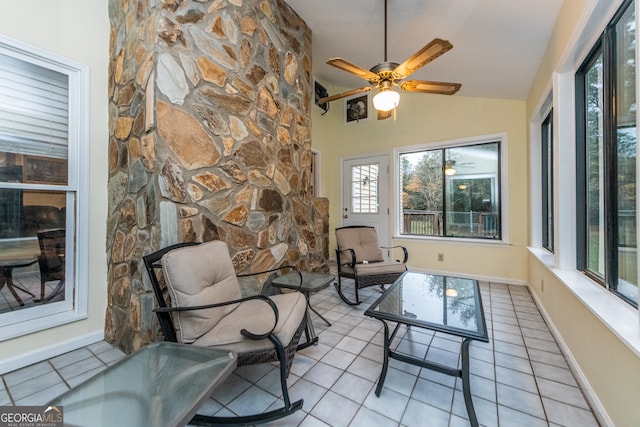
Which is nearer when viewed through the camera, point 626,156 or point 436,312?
point 626,156

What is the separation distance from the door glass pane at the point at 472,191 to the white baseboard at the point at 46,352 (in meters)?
4.60

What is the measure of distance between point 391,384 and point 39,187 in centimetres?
289

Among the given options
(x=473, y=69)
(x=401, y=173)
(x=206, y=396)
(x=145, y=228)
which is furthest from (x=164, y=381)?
(x=401, y=173)

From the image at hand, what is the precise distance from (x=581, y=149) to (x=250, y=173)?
275 centimetres

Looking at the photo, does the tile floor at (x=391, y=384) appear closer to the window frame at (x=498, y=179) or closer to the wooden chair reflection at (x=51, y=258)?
the wooden chair reflection at (x=51, y=258)

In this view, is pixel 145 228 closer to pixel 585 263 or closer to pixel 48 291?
pixel 48 291

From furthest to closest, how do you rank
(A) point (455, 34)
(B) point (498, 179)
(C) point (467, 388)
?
(B) point (498, 179)
(A) point (455, 34)
(C) point (467, 388)

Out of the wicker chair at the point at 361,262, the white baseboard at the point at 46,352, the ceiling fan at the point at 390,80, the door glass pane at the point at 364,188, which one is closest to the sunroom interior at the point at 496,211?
the white baseboard at the point at 46,352

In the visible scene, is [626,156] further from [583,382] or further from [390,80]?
[390,80]

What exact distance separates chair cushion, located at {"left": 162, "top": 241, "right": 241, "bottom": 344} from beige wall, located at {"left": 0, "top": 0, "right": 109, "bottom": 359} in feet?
4.06

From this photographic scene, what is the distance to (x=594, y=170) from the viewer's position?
190cm

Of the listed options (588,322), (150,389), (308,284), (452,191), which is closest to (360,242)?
(308,284)

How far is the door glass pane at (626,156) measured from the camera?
1.42 metres

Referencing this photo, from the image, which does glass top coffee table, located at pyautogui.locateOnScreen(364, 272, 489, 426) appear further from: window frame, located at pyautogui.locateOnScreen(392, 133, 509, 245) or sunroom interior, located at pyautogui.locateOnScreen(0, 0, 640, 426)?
window frame, located at pyautogui.locateOnScreen(392, 133, 509, 245)
